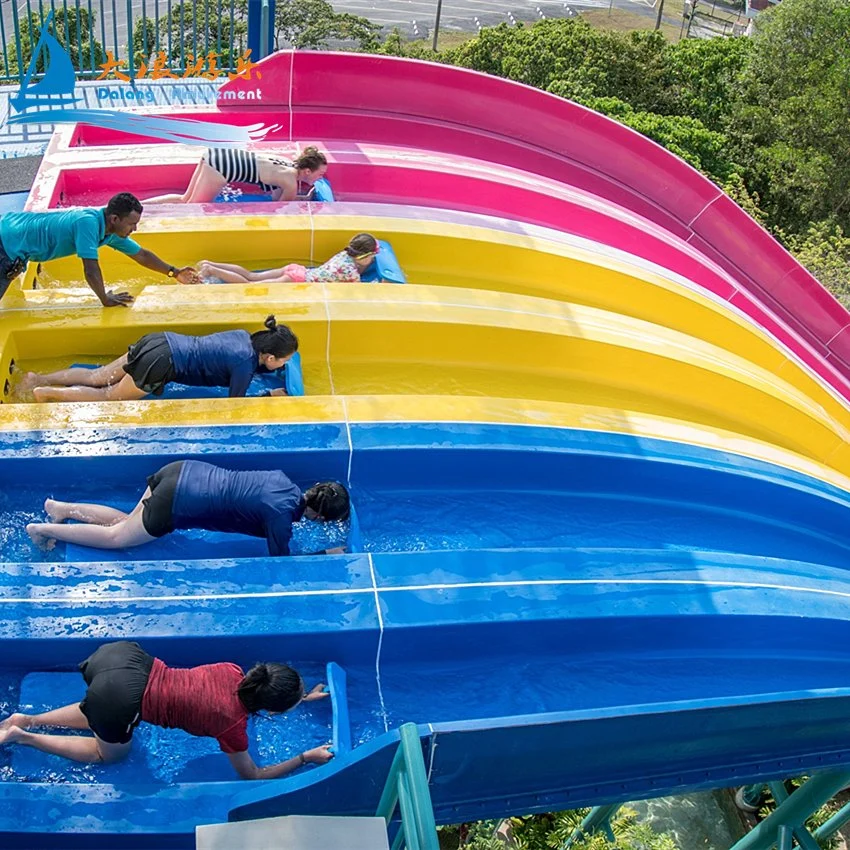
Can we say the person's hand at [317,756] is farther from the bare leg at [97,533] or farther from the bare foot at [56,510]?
the bare foot at [56,510]

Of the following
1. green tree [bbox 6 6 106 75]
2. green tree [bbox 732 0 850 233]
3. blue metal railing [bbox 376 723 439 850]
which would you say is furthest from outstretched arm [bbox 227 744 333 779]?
green tree [bbox 732 0 850 233]

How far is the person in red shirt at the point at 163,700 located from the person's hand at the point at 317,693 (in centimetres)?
52

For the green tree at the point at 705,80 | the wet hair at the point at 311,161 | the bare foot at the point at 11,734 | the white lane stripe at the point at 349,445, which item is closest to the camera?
the bare foot at the point at 11,734

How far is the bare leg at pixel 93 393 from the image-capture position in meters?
5.15

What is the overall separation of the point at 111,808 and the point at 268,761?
0.72 meters

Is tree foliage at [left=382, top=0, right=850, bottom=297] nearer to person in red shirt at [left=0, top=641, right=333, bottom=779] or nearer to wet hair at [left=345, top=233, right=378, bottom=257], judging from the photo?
wet hair at [left=345, top=233, right=378, bottom=257]

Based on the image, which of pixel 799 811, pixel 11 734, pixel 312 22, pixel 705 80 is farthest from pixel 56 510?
pixel 312 22

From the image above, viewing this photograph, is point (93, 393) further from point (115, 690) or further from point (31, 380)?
point (115, 690)

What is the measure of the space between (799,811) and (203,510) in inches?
155

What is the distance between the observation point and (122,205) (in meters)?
5.12

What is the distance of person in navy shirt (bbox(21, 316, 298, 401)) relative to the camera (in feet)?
16.2

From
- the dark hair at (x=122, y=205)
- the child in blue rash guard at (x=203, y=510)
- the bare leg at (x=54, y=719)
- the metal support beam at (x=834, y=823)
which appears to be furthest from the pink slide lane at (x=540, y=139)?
the bare leg at (x=54, y=719)

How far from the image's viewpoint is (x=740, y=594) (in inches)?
196

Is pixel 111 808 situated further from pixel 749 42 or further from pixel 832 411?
pixel 749 42
